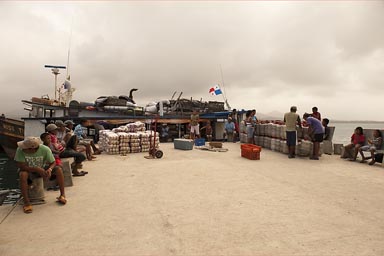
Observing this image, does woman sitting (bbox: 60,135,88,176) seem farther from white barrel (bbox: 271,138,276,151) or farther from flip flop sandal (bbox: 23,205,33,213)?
white barrel (bbox: 271,138,276,151)

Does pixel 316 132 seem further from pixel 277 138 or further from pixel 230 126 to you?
pixel 230 126

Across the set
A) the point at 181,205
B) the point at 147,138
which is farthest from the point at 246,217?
the point at 147,138

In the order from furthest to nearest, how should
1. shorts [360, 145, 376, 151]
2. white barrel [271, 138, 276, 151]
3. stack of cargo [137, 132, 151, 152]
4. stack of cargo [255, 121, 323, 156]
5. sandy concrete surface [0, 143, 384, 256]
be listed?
1. white barrel [271, 138, 276, 151]
2. stack of cargo [137, 132, 151, 152]
3. stack of cargo [255, 121, 323, 156]
4. shorts [360, 145, 376, 151]
5. sandy concrete surface [0, 143, 384, 256]

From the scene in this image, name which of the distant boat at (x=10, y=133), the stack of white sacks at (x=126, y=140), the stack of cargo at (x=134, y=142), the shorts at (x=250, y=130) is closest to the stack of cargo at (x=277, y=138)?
the shorts at (x=250, y=130)

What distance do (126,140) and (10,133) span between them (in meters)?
12.1

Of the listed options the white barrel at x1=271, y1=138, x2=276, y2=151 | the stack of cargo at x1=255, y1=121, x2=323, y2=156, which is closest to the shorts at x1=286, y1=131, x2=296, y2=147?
the stack of cargo at x1=255, y1=121, x2=323, y2=156

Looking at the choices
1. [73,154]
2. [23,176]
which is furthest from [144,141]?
[23,176]

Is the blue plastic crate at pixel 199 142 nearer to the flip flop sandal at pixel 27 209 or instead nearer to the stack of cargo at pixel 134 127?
the stack of cargo at pixel 134 127

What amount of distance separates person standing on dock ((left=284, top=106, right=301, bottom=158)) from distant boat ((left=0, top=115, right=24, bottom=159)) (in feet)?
60.7

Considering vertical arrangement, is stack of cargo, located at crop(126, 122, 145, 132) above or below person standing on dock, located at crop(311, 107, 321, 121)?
below

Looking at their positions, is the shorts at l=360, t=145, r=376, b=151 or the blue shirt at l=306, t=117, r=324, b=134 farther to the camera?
the blue shirt at l=306, t=117, r=324, b=134

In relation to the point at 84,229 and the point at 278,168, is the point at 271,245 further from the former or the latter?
the point at 278,168

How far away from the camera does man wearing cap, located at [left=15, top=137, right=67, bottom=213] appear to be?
173 inches

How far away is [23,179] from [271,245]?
4.36 m
